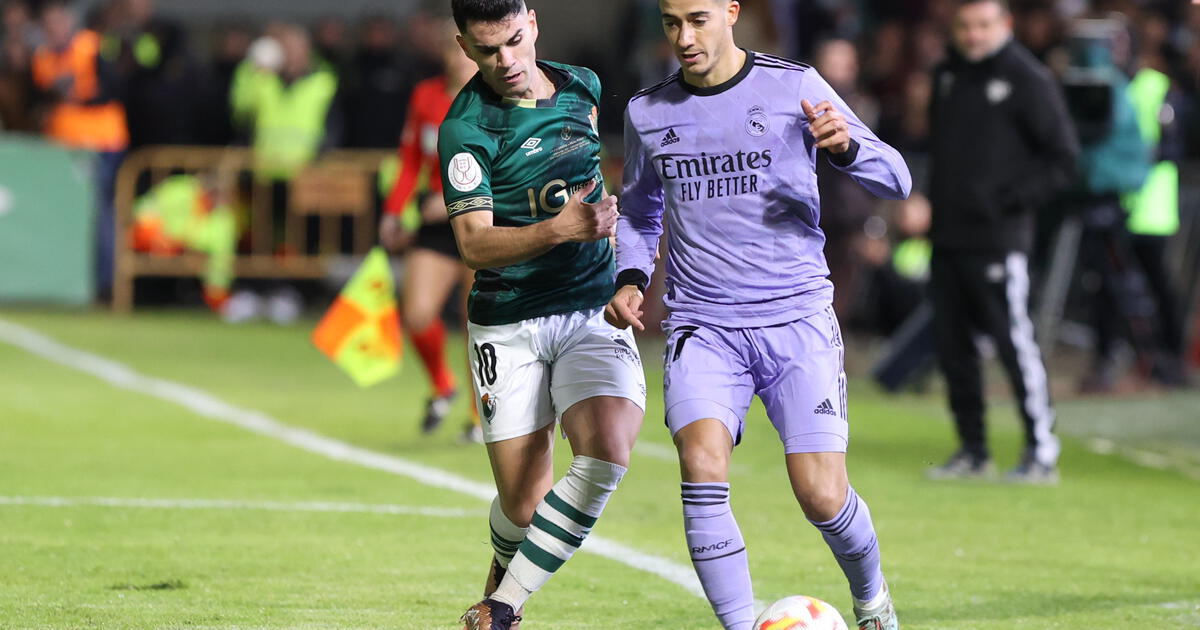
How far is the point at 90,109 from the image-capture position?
20391 mm

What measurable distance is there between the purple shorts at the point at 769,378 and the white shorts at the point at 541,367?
24 cm

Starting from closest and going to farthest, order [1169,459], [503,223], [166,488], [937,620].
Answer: [503,223], [937,620], [166,488], [1169,459]

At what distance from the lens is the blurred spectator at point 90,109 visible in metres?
20.2

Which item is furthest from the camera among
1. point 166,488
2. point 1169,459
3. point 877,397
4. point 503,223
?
point 877,397

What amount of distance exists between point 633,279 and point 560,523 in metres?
0.75

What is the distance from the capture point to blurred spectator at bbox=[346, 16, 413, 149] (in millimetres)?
20094

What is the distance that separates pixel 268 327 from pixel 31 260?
2608mm

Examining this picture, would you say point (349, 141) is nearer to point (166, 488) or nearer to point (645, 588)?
point (166, 488)

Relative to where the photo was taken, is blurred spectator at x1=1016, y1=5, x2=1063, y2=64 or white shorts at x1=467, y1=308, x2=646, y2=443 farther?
blurred spectator at x1=1016, y1=5, x2=1063, y2=64

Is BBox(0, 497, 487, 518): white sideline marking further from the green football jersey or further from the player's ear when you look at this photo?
the player's ear

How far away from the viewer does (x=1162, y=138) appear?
46.8 ft

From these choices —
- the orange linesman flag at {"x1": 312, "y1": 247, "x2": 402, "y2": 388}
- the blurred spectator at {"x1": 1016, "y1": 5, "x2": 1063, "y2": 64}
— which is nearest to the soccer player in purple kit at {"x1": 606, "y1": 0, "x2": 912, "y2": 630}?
the orange linesman flag at {"x1": 312, "y1": 247, "x2": 402, "y2": 388}

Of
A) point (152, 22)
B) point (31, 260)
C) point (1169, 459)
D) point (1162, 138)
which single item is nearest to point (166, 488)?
point (1169, 459)

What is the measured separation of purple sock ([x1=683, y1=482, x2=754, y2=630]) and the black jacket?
4.91 meters
